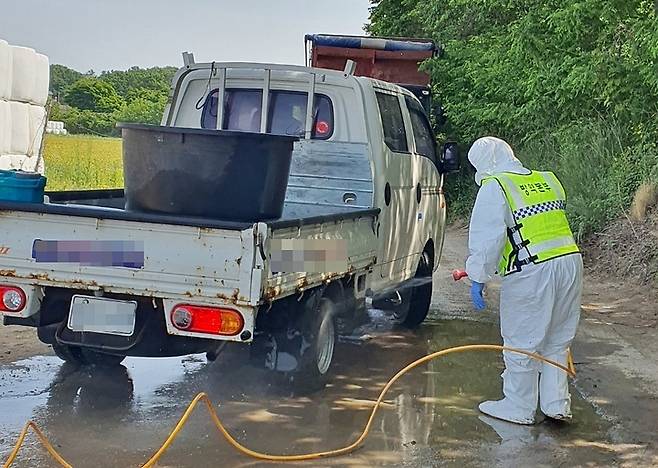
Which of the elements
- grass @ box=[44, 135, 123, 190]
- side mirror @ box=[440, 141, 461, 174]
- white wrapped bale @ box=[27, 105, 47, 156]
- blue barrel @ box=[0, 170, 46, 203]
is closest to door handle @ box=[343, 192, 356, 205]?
side mirror @ box=[440, 141, 461, 174]

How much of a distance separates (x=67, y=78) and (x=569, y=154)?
3094 centimetres

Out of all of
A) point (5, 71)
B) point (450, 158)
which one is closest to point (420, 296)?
point (450, 158)

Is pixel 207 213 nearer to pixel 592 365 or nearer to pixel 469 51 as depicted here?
pixel 592 365

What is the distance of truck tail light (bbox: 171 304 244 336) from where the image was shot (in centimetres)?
499

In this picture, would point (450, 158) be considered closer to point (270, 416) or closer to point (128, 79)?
point (270, 416)

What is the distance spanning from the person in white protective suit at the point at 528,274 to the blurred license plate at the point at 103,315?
2102 mm

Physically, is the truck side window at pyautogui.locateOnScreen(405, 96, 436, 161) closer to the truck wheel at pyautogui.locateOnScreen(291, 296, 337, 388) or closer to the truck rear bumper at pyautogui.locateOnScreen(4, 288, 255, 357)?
the truck wheel at pyautogui.locateOnScreen(291, 296, 337, 388)

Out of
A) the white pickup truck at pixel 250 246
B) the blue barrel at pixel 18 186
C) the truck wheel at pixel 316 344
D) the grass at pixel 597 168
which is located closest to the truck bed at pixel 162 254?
the white pickup truck at pixel 250 246

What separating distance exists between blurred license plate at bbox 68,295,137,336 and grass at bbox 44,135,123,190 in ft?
39.4

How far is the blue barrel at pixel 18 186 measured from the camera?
5410 mm

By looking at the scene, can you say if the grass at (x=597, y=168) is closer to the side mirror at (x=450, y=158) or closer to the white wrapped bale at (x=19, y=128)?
the side mirror at (x=450, y=158)

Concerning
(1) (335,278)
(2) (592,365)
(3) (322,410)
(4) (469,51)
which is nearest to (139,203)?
(1) (335,278)

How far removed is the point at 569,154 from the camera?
48.3ft

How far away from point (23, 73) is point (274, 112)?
12749 millimetres
